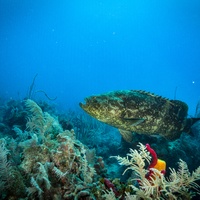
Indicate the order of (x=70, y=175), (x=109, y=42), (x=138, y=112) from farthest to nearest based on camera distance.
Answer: (x=109, y=42)
(x=138, y=112)
(x=70, y=175)

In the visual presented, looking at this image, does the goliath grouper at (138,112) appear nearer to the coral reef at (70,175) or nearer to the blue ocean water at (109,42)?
the coral reef at (70,175)

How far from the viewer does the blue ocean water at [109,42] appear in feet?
236

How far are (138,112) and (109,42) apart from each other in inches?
7154

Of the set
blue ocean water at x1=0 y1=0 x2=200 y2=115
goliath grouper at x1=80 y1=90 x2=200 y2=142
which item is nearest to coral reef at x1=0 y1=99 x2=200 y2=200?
goliath grouper at x1=80 y1=90 x2=200 y2=142

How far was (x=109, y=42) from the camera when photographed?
179 metres

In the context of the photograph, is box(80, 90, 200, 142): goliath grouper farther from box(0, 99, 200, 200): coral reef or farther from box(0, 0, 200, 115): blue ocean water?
box(0, 0, 200, 115): blue ocean water

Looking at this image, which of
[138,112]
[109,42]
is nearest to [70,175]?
[138,112]

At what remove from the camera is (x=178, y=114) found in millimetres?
5062

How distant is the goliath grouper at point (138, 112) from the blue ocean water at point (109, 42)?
128 feet

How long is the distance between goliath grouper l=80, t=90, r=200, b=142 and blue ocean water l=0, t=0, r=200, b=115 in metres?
39.1

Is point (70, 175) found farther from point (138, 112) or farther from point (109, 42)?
point (109, 42)

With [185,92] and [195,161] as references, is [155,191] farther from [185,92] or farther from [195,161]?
[185,92]

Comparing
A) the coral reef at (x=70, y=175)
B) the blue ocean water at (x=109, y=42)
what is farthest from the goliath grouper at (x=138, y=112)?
the blue ocean water at (x=109, y=42)

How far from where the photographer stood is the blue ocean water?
72062mm
